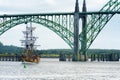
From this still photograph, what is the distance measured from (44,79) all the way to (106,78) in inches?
453

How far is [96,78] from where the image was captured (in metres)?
116

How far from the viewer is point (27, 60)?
19962cm

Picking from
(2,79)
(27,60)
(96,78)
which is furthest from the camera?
(27,60)

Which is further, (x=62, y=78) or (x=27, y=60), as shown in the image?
(x=27, y=60)

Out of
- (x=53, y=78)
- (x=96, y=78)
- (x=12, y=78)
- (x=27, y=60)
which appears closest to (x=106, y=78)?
(x=96, y=78)

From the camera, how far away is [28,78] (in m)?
114

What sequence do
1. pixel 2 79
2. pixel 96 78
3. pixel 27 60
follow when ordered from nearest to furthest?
pixel 2 79
pixel 96 78
pixel 27 60

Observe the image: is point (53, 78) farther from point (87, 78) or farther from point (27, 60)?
point (27, 60)

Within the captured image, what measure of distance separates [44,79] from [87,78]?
28.6 feet

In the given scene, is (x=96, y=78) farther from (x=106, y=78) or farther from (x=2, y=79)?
(x=2, y=79)

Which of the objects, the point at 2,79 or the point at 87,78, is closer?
the point at 2,79

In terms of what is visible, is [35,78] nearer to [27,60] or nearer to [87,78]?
[87,78]

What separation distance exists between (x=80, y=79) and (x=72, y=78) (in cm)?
287

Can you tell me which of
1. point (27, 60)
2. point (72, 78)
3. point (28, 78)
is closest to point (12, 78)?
point (28, 78)
